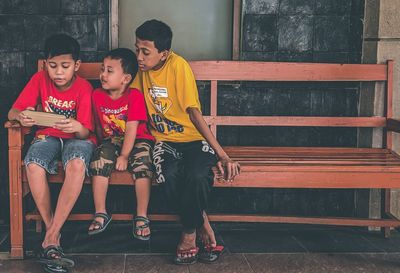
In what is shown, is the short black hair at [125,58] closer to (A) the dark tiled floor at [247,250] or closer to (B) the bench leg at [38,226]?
(A) the dark tiled floor at [247,250]

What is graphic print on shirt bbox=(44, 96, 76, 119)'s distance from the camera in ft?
11.4

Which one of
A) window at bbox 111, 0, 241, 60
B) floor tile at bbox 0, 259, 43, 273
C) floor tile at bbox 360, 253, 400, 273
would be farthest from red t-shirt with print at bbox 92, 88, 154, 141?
floor tile at bbox 360, 253, 400, 273

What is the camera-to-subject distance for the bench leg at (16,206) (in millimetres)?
3268

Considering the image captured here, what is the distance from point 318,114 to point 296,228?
913 millimetres

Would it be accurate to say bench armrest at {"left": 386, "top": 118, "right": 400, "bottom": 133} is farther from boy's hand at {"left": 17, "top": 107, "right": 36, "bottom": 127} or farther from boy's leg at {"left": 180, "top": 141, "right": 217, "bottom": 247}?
boy's hand at {"left": 17, "top": 107, "right": 36, "bottom": 127}

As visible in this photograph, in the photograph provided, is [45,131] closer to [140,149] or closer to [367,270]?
[140,149]

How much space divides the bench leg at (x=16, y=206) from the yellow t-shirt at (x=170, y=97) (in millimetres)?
891

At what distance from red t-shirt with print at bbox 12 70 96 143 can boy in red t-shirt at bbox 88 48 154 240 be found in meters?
0.09

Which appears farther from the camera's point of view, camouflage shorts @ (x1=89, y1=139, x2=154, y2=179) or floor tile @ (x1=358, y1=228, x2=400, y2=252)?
floor tile @ (x1=358, y1=228, x2=400, y2=252)

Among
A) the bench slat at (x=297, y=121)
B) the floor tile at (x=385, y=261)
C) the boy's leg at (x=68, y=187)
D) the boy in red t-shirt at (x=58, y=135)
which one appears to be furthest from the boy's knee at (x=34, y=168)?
the floor tile at (x=385, y=261)

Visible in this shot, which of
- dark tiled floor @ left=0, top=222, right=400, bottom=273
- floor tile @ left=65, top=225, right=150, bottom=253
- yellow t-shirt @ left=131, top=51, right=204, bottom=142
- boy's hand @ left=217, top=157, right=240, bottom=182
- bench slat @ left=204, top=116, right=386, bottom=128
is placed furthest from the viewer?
bench slat @ left=204, top=116, right=386, bottom=128

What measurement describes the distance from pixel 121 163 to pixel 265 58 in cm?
153

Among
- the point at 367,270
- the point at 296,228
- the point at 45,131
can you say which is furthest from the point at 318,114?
A: the point at 45,131

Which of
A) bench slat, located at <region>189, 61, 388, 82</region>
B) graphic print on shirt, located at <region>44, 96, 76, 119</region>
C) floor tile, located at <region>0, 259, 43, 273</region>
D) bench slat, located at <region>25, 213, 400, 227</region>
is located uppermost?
bench slat, located at <region>189, 61, 388, 82</region>
